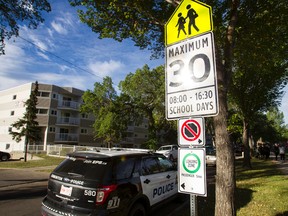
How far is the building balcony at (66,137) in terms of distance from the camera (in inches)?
1618

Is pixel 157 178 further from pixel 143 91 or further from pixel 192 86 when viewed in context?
pixel 143 91

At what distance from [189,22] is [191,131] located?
150 centimetres

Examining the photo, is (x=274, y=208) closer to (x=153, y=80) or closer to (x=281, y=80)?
(x=281, y=80)

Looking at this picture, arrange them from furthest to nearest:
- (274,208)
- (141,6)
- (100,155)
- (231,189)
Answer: (141,6)
(274,208)
(100,155)
(231,189)

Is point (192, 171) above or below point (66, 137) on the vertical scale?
below

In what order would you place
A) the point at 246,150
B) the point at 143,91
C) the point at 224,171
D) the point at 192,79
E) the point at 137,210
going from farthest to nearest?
the point at 143,91 → the point at 246,150 → the point at 137,210 → the point at 224,171 → the point at 192,79

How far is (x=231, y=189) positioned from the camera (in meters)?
4.55

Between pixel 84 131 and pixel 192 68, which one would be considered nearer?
pixel 192 68

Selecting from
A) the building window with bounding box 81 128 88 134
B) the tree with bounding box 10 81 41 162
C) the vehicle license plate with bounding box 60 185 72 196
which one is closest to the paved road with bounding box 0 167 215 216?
the vehicle license plate with bounding box 60 185 72 196

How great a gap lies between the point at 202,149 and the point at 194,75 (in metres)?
0.92

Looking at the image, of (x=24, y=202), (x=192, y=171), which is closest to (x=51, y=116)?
(x=24, y=202)

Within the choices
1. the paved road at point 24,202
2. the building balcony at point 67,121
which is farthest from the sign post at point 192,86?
the building balcony at point 67,121

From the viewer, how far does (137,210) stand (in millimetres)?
5129

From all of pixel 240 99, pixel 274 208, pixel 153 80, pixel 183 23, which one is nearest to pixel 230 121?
pixel 240 99
